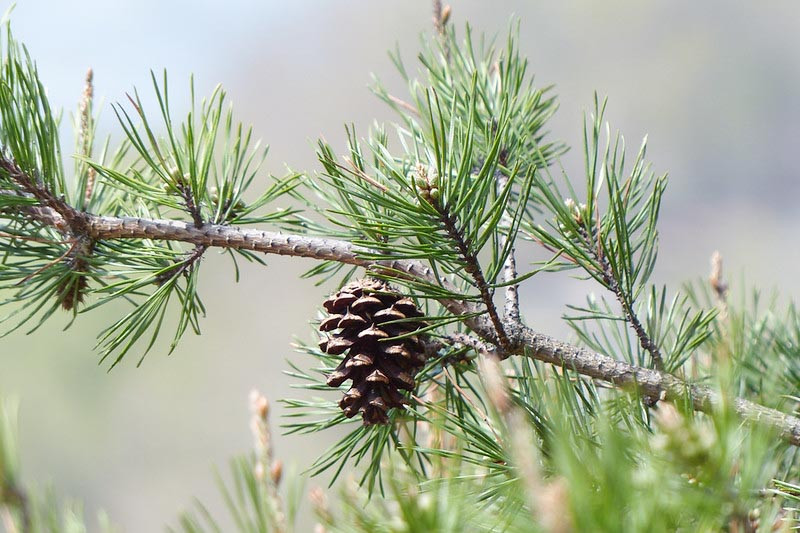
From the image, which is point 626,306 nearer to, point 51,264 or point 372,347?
point 372,347

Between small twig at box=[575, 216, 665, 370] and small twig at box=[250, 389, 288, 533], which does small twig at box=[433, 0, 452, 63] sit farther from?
small twig at box=[250, 389, 288, 533]

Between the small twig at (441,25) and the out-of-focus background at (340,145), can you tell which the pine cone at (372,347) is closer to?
the small twig at (441,25)

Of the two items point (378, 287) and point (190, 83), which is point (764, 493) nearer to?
point (378, 287)

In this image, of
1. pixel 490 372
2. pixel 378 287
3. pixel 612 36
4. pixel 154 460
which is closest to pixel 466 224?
pixel 378 287

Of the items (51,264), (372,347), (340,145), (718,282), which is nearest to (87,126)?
(51,264)

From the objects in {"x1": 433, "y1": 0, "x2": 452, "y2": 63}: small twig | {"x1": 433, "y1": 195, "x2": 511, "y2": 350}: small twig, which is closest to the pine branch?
{"x1": 433, "y1": 195, "x2": 511, "y2": 350}: small twig
